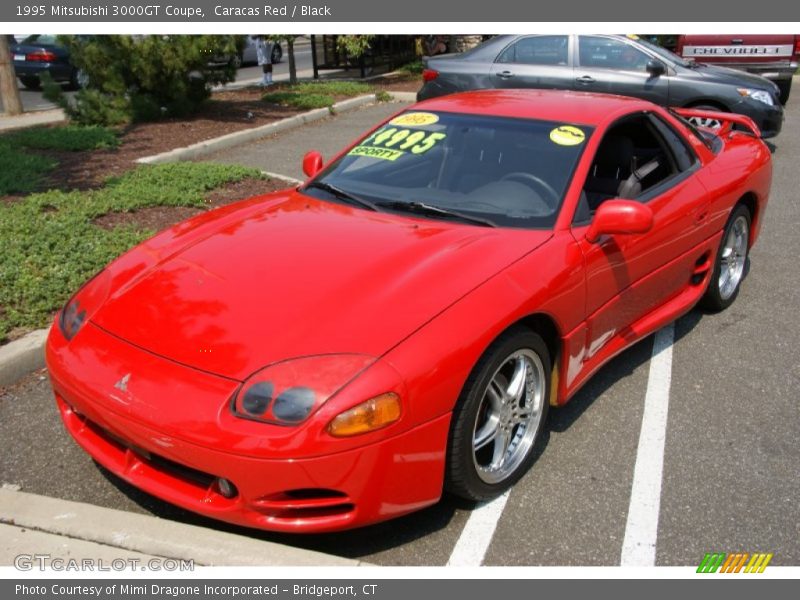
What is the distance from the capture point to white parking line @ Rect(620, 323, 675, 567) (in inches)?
114

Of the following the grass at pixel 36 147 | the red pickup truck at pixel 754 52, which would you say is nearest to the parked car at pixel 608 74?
the red pickup truck at pixel 754 52

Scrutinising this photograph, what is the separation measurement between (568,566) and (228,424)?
4.34 ft

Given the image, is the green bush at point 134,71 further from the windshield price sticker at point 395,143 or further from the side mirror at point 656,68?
the windshield price sticker at point 395,143

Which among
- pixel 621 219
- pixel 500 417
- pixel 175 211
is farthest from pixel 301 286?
pixel 175 211

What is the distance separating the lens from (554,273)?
3230mm

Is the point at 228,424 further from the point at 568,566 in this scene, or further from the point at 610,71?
the point at 610,71

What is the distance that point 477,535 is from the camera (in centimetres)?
296

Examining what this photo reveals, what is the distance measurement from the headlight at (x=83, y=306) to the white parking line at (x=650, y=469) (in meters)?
2.31

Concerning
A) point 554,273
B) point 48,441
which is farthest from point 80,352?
point 554,273

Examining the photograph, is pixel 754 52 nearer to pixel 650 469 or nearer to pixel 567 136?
pixel 567 136

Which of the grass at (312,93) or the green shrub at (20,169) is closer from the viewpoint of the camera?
the green shrub at (20,169)

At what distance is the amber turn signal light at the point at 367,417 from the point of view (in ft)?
8.22

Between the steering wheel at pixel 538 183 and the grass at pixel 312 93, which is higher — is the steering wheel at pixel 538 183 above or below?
above

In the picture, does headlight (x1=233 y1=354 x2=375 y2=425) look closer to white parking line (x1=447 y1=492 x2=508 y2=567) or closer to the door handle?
white parking line (x1=447 y1=492 x2=508 y2=567)
